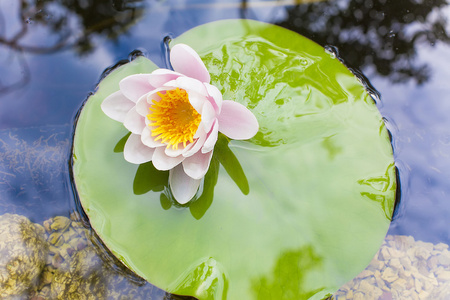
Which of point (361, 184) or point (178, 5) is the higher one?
point (178, 5)

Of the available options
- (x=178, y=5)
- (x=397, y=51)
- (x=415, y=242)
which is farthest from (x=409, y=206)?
(x=178, y=5)

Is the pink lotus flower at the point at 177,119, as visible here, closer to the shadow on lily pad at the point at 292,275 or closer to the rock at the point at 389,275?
the shadow on lily pad at the point at 292,275

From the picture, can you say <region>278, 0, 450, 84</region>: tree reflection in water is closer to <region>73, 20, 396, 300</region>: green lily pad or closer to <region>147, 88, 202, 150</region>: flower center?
<region>73, 20, 396, 300</region>: green lily pad

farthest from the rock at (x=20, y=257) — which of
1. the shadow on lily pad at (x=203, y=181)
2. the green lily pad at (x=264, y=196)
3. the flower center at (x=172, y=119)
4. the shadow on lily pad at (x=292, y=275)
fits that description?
the shadow on lily pad at (x=292, y=275)

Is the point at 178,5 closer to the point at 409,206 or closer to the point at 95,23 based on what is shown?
the point at 95,23

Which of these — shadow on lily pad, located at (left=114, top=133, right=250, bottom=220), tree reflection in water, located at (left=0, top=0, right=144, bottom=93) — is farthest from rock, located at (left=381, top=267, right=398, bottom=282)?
tree reflection in water, located at (left=0, top=0, right=144, bottom=93)
